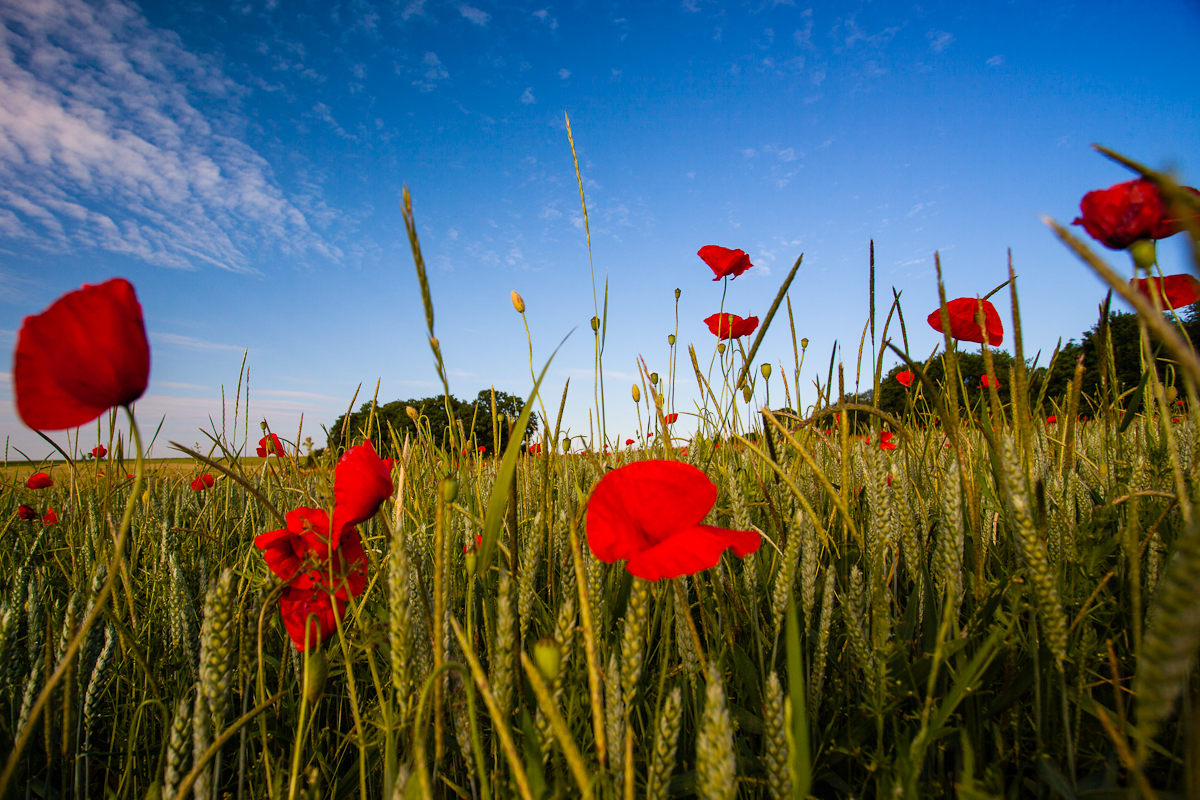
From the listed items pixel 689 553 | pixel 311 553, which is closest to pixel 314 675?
pixel 311 553

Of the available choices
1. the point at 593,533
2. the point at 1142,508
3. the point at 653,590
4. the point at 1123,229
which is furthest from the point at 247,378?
the point at 1142,508

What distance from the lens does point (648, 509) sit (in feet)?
2.25

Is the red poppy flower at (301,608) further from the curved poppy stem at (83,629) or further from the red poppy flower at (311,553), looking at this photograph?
the curved poppy stem at (83,629)

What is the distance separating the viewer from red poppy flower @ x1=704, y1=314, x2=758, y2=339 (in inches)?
72.3

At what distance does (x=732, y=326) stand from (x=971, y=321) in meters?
0.78

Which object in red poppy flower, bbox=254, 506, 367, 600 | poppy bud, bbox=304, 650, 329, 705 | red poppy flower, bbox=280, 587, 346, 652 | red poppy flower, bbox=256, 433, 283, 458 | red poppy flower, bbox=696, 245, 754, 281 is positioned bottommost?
poppy bud, bbox=304, 650, 329, 705

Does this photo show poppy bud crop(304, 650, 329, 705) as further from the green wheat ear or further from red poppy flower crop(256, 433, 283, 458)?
red poppy flower crop(256, 433, 283, 458)

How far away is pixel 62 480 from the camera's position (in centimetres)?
265

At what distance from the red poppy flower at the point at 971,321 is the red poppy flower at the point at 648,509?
790 mm

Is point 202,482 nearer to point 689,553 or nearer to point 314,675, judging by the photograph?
point 314,675

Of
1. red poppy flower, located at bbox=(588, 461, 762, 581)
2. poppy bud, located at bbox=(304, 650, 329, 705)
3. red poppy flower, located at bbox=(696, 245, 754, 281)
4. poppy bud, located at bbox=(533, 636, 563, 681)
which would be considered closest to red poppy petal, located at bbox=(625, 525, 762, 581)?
red poppy flower, located at bbox=(588, 461, 762, 581)

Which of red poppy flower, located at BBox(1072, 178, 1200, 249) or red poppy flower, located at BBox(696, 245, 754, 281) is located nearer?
red poppy flower, located at BBox(1072, 178, 1200, 249)

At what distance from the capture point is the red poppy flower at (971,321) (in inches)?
44.1

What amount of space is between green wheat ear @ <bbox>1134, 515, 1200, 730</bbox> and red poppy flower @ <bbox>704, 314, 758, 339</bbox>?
1.54 m
